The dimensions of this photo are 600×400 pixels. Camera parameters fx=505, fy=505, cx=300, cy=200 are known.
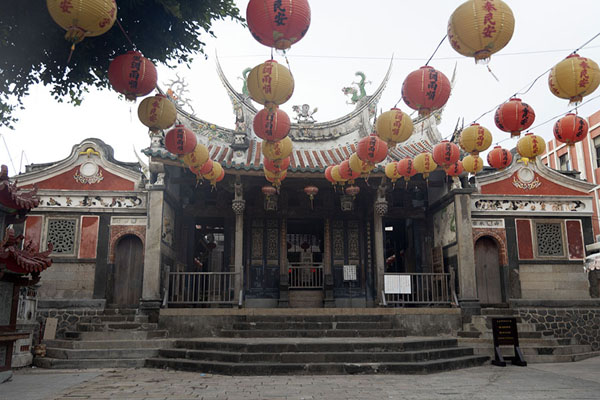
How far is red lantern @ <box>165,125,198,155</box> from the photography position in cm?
912

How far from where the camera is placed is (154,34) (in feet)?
21.4

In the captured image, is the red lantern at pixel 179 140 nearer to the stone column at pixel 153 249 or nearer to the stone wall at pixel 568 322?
the stone column at pixel 153 249

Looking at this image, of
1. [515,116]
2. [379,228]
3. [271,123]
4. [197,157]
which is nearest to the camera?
[515,116]

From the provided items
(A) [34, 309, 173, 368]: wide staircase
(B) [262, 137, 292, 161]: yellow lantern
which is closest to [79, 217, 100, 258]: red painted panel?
(A) [34, 309, 173, 368]: wide staircase

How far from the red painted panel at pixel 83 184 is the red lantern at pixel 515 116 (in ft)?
30.3

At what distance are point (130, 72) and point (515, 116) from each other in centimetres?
608

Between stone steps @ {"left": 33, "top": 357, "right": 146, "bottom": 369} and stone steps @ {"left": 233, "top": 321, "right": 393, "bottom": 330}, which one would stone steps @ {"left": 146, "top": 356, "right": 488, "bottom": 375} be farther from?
stone steps @ {"left": 233, "top": 321, "right": 393, "bottom": 330}

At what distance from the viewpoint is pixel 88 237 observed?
1297 centimetres

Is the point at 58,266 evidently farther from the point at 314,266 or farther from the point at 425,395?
the point at 425,395

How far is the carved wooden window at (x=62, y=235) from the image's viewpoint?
42.3ft

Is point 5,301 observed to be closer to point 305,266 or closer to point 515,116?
point 305,266

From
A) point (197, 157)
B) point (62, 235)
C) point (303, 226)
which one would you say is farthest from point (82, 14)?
point (303, 226)

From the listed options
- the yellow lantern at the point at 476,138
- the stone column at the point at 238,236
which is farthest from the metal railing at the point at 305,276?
the yellow lantern at the point at 476,138

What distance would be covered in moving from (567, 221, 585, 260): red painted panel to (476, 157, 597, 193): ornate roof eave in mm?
1084
